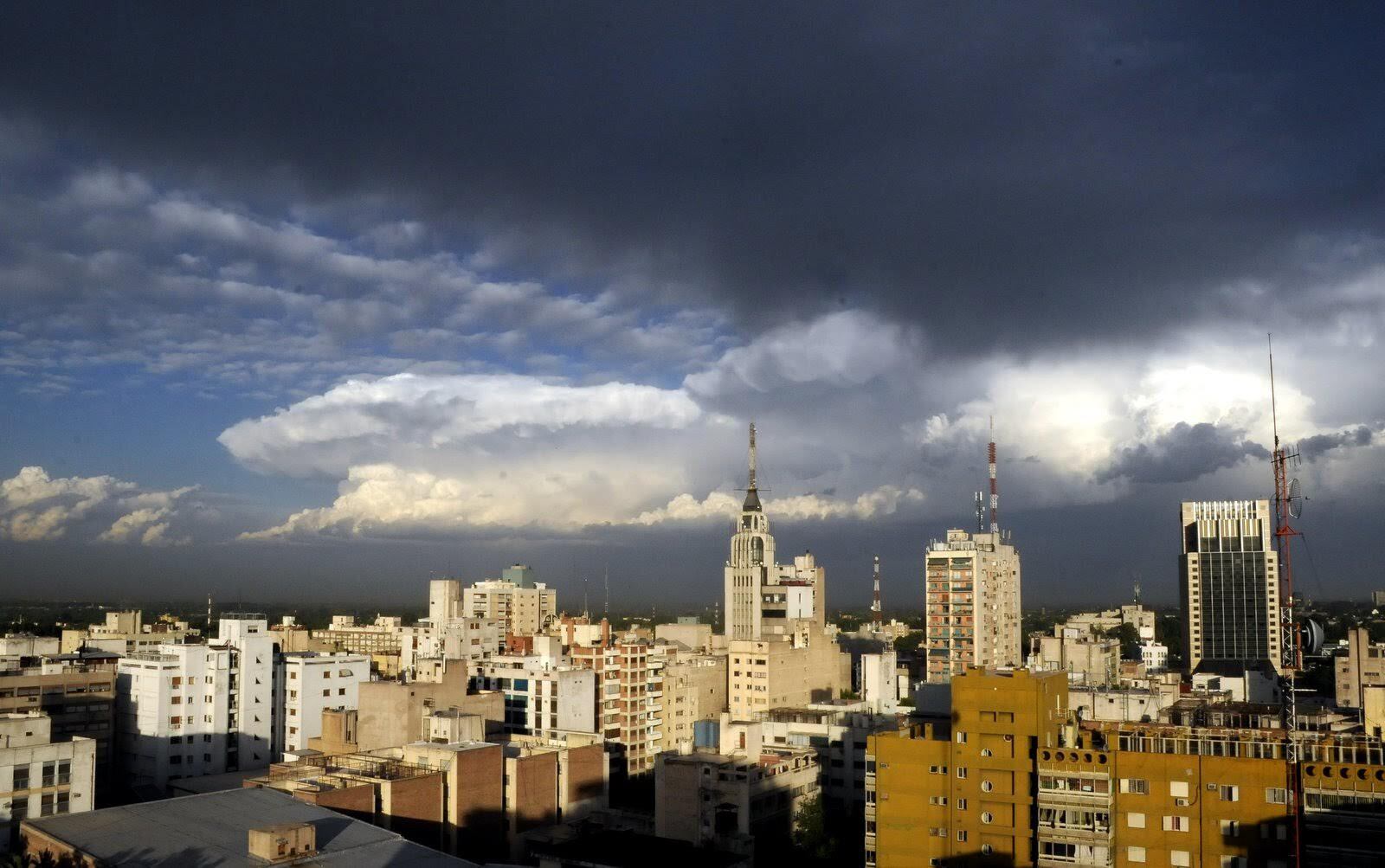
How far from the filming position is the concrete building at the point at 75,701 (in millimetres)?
37469

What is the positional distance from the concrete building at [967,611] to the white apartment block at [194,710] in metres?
43.2

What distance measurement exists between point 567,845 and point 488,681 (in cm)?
1721

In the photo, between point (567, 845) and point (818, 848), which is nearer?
point (567, 845)

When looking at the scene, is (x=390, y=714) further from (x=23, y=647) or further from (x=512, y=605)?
(x=512, y=605)

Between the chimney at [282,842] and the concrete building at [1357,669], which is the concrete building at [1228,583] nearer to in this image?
the concrete building at [1357,669]

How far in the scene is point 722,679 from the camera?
→ 5784 centimetres

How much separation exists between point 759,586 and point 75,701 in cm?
6554

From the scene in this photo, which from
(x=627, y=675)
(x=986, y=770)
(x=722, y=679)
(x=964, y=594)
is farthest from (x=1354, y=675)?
(x=986, y=770)

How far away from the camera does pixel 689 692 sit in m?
49.2

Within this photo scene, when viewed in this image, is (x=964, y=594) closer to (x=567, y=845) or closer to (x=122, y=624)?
(x=567, y=845)

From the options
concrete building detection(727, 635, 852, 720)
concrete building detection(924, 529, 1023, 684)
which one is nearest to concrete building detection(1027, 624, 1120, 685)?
concrete building detection(924, 529, 1023, 684)

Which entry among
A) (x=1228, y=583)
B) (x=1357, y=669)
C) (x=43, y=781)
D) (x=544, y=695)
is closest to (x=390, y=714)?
(x=544, y=695)

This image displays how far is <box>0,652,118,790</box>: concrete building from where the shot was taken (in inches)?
1475

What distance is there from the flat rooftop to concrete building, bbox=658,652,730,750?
19491mm
